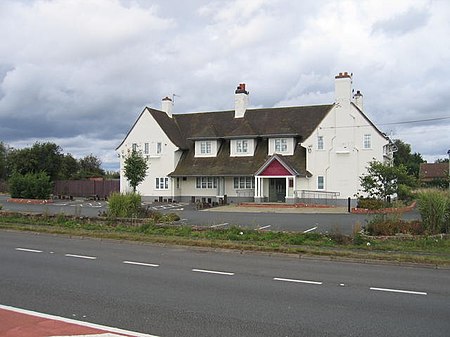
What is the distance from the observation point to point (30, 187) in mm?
43938

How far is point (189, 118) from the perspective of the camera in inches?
2042

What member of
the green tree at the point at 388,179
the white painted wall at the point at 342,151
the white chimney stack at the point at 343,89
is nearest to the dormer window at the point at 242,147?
the white painted wall at the point at 342,151

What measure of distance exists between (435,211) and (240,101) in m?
33.6

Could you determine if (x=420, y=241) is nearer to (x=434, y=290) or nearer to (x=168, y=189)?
(x=434, y=290)

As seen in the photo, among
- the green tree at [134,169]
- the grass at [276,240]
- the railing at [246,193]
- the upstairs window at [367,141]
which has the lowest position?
the grass at [276,240]

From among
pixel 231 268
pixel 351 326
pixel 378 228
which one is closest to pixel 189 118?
pixel 378 228

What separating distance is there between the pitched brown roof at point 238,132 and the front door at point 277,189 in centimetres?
215

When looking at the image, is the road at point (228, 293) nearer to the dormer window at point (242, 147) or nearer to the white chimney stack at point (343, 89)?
the white chimney stack at point (343, 89)

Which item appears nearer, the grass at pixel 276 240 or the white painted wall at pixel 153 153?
the grass at pixel 276 240

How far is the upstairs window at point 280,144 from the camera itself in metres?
43.8

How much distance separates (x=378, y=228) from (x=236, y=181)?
28.2 m

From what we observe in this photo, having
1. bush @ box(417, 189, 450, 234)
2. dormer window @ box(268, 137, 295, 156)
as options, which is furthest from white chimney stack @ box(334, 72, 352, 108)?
bush @ box(417, 189, 450, 234)

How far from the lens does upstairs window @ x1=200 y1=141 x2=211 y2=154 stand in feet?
153

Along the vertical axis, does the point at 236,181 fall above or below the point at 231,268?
above
